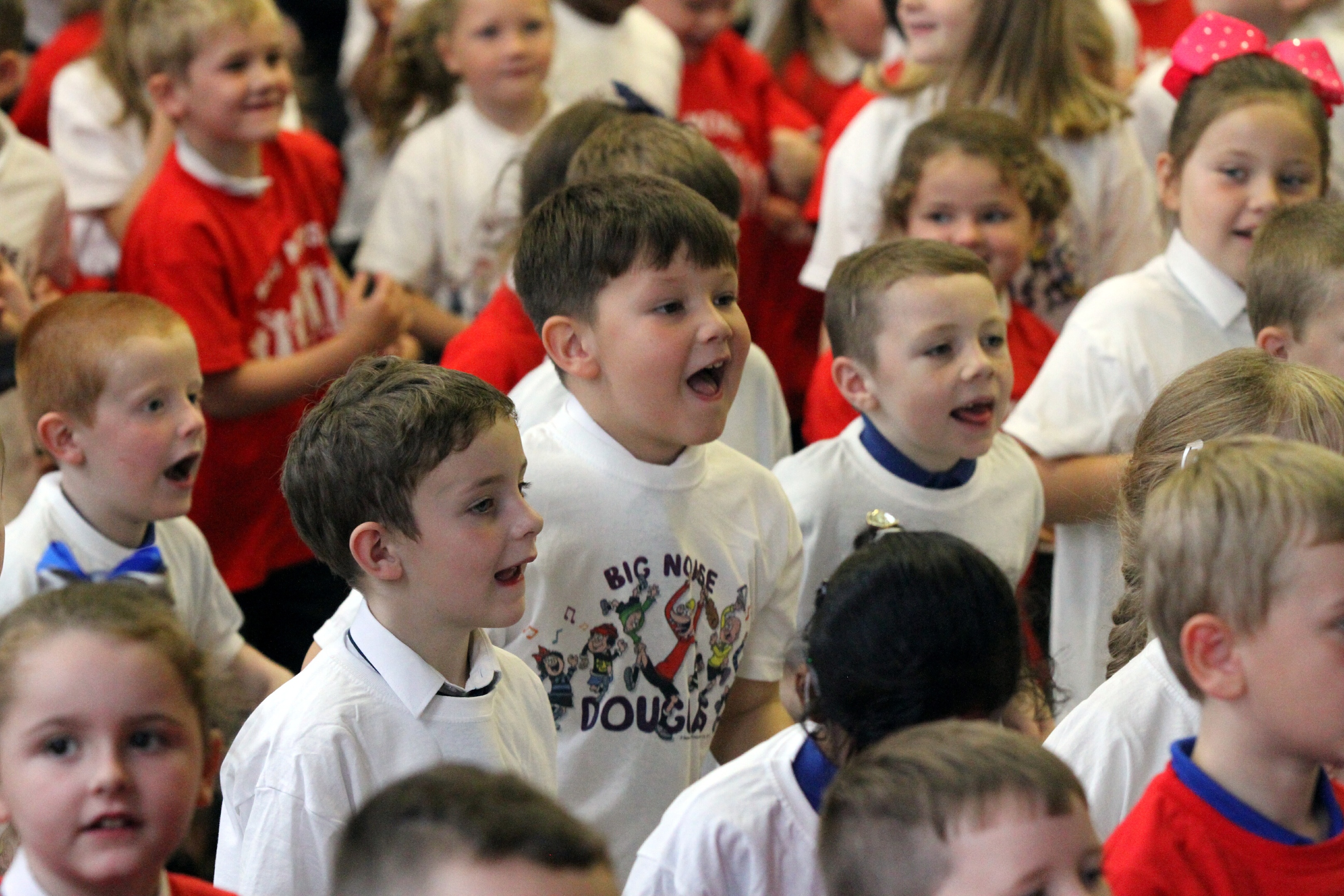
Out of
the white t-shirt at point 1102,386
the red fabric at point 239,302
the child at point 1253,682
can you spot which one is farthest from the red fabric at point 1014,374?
the child at point 1253,682

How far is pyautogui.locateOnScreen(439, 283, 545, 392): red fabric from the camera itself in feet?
9.94

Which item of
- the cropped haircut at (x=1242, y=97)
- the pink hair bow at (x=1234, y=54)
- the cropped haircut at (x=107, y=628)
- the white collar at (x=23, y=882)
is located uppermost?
the pink hair bow at (x=1234, y=54)

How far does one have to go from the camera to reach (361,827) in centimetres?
134

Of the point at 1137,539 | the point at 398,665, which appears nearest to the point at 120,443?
the point at 398,665

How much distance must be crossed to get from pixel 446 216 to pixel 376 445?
7.23 feet

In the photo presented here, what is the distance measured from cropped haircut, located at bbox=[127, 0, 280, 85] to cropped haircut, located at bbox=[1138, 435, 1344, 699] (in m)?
2.75

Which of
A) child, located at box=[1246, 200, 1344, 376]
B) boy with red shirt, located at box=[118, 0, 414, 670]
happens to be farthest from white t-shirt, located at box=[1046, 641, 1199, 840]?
boy with red shirt, located at box=[118, 0, 414, 670]

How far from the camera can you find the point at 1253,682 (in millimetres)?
1586

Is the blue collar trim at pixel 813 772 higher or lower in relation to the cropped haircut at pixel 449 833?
lower

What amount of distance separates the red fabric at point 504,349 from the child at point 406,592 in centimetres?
86

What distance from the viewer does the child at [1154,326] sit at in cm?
295

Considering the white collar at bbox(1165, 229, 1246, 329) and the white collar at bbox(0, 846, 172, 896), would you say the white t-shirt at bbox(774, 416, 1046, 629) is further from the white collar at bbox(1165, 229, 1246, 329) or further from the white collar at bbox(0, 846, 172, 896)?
the white collar at bbox(0, 846, 172, 896)

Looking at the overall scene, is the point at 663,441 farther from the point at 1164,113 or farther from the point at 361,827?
the point at 1164,113

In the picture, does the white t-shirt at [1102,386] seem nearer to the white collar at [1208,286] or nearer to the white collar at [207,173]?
the white collar at [1208,286]
